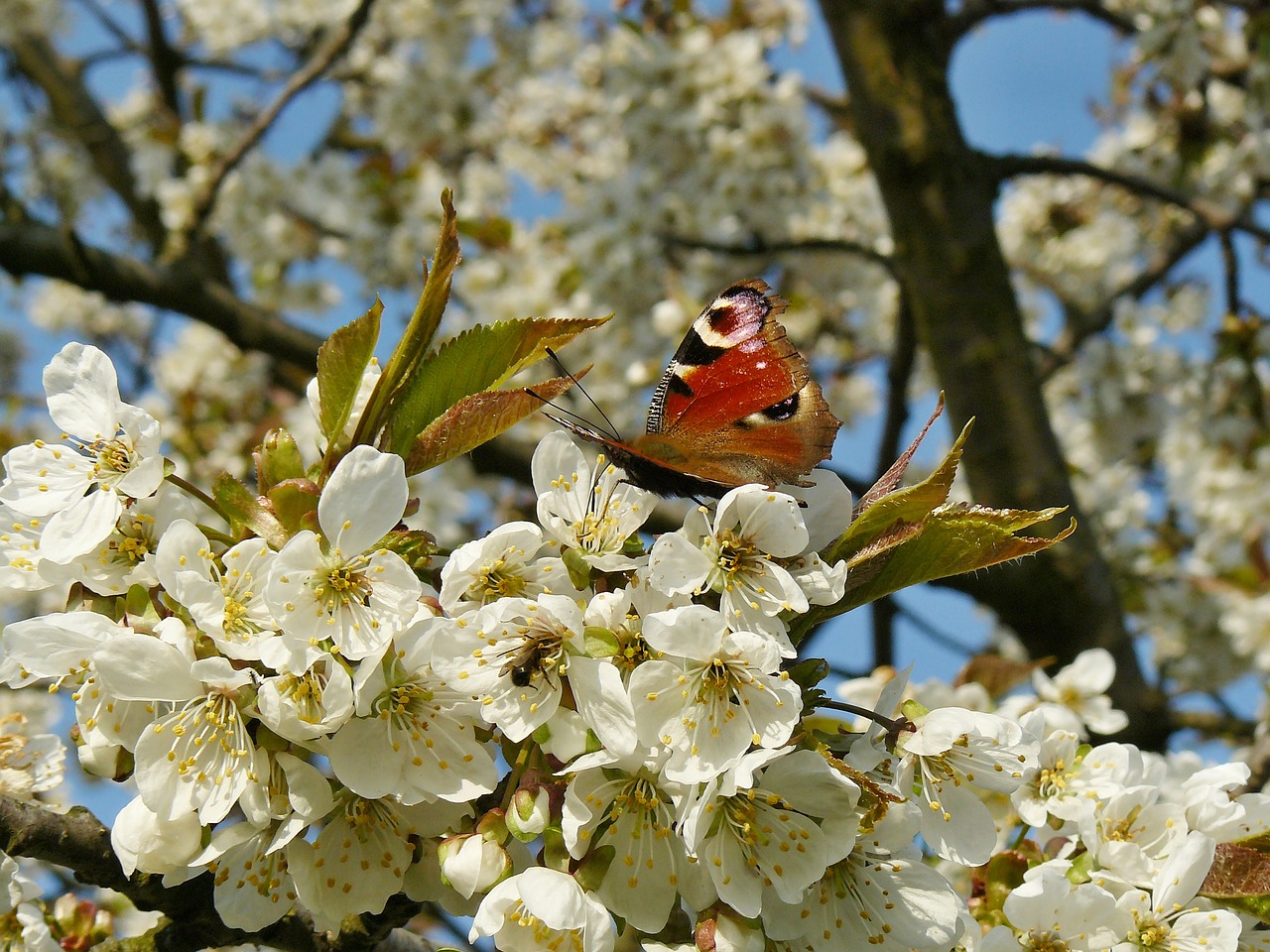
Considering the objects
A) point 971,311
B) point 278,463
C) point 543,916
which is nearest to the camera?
point 543,916

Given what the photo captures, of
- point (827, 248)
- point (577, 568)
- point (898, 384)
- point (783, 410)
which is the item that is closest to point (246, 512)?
point (577, 568)

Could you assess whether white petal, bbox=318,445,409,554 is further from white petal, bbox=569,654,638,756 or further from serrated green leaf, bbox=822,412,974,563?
serrated green leaf, bbox=822,412,974,563

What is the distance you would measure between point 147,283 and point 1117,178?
3.08 metres

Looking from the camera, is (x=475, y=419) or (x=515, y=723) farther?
(x=475, y=419)

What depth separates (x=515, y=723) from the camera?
113cm

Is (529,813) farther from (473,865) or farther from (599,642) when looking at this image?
(599,642)

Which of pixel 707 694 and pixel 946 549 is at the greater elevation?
pixel 946 549

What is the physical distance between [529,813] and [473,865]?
81mm

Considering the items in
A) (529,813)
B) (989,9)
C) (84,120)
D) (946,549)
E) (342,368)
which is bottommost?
(84,120)

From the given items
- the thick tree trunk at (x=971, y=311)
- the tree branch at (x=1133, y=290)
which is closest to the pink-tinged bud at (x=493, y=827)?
the thick tree trunk at (x=971, y=311)

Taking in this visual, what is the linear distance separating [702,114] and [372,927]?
4.47m

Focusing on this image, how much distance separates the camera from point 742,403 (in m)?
1.39

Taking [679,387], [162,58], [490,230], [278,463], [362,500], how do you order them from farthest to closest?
[162,58] < [490,230] < [679,387] < [278,463] < [362,500]

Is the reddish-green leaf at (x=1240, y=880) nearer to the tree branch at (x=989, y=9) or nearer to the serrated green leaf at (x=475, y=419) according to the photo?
the serrated green leaf at (x=475, y=419)
